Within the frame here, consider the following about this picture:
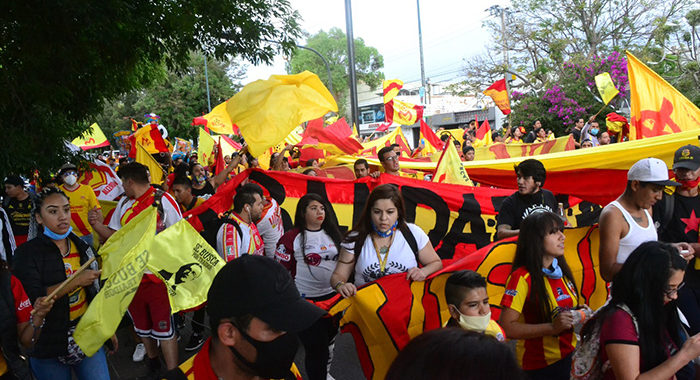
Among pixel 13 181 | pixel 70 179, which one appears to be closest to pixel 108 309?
pixel 70 179

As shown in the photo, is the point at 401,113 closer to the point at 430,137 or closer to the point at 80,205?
the point at 430,137

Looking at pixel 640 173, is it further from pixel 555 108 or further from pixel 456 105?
pixel 456 105

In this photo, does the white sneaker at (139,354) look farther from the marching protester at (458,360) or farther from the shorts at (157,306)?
the marching protester at (458,360)

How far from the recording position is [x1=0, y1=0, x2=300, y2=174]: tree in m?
3.74

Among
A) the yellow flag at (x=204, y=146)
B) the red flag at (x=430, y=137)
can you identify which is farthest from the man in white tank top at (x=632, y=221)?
the red flag at (x=430, y=137)

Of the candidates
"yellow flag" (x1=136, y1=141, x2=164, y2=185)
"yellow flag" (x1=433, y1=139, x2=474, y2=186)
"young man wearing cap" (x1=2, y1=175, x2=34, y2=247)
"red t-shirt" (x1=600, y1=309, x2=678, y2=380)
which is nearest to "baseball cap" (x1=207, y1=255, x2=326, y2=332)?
"red t-shirt" (x1=600, y1=309, x2=678, y2=380)

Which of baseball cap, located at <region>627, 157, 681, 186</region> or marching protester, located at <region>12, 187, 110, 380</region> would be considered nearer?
marching protester, located at <region>12, 187, 110, 380</region>

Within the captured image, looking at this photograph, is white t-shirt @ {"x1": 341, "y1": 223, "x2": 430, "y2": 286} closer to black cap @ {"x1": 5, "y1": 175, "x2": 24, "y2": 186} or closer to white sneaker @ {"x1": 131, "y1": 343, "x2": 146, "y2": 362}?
white sneaker @ {"x1": 131, "y1": 343, "x2": 146, "y2": 362}

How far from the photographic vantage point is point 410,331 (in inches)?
142

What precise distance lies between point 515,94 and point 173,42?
992 inches

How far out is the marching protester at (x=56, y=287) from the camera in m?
3.24

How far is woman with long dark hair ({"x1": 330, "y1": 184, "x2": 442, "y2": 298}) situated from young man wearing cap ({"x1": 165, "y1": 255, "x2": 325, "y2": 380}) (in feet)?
6.53

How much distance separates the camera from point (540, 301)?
119 inches

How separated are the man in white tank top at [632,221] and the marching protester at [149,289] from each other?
3500 mm
